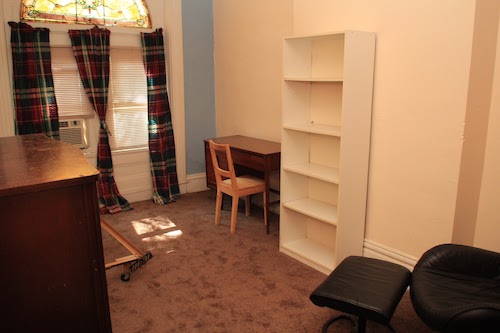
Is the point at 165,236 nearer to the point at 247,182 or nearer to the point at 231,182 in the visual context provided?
the point at 231,182

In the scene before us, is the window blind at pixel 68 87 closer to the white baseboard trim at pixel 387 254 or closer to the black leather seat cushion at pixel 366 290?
the white baseboard trim at pixel 387 254

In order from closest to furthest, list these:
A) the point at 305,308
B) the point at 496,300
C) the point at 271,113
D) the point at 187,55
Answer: the point at 496,300 → the point at 305,308 → the point at 271,113 → the point at 187,55

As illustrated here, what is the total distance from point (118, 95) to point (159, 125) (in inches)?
21.3

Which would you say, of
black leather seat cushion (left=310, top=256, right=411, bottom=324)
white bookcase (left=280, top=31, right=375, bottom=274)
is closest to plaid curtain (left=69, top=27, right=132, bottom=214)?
white bookcase (left=280, top=31, right=375, bottom=274)

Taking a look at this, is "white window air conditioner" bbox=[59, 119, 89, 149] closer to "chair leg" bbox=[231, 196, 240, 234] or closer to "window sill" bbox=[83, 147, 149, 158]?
"window sill" bbox=[83, 147, 149, 158]

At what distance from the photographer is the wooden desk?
3689mm

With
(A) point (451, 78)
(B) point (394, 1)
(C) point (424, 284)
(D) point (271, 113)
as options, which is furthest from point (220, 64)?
(C) point (424, 284)

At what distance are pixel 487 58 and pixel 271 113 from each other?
7.11 ft

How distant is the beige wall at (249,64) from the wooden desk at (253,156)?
0.20 m

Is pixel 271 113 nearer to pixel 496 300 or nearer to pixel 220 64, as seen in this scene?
pixel 220 64

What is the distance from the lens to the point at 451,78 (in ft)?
7.83

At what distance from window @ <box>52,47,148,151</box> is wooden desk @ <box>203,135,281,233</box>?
88cm

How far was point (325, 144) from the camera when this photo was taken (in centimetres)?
324

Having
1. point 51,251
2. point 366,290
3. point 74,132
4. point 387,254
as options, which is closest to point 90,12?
point 74,132
